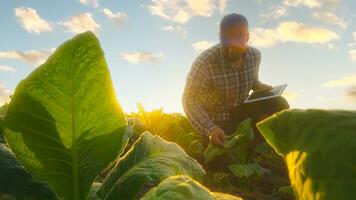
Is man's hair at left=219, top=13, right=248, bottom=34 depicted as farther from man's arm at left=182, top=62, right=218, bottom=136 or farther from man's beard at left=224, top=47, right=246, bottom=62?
man's arm at left=182, top=62, right=218, bottom=136

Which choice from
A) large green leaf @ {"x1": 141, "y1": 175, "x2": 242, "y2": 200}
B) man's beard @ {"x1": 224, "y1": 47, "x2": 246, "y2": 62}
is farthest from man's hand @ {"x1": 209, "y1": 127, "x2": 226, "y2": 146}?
large green leaf @ {"x1": 141, "y1": 175, "x2": 242, "y2": 200}

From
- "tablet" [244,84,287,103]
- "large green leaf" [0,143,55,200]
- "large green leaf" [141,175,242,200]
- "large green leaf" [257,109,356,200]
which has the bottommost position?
"tablet" [244,84,287,103]

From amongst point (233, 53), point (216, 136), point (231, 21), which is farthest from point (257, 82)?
point (216, 136)

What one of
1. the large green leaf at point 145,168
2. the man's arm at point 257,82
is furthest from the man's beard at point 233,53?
the large green leaf at point 145,168

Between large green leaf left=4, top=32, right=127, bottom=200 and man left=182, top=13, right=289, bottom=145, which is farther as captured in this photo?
man left=182, top=13, right=289, bottom=145

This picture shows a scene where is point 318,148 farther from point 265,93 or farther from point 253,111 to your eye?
point 265,93

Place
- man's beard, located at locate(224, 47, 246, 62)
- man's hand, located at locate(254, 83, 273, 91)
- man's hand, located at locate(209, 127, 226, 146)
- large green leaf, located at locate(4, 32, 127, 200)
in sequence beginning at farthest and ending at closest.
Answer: man's hand, located at locate(254, 83, 273, 91) < man's beard, located at locate(224, 47, 246, 62) < man's hand, located at locate(209, 127, 226, 146) < large green leaf, located at locate(4, 32, 127, 200)

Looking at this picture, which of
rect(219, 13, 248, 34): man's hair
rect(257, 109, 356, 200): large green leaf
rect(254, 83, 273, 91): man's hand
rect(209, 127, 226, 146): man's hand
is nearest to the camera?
rect(257, 109, 356, 200): large green leaf

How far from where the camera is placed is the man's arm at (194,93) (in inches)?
203

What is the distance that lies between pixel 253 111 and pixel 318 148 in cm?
485

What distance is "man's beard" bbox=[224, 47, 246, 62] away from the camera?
5.26 metres

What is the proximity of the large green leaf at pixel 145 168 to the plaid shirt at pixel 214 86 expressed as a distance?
13.2ft

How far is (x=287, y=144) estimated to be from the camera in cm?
59

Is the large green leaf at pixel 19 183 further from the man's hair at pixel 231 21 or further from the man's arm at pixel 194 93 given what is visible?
the man's hair at pixel 231 21
